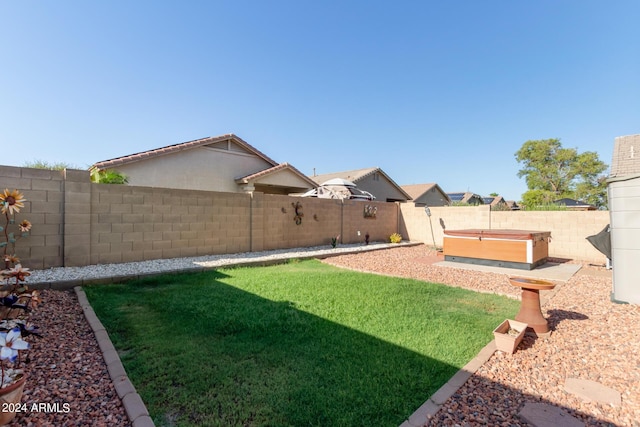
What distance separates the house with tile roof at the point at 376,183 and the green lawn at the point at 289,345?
61.9ft

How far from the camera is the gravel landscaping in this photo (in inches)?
82.1

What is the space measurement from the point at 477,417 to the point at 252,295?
150 inches

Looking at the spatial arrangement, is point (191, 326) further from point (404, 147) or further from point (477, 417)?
point (404, 147)

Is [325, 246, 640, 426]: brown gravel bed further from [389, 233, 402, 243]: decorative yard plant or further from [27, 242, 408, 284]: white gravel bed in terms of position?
[389, 233, 402, 243]: decorative yard plant

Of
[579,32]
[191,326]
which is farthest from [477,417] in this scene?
[579,32]

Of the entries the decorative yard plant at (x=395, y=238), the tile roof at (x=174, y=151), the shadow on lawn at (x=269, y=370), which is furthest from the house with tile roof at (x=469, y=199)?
the shadow on lawn at (x=269, y=370)

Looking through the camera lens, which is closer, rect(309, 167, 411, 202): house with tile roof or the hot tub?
the hot tub

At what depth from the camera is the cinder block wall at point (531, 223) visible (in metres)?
9.86

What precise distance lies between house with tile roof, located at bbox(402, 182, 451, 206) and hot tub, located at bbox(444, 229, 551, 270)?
20.7m

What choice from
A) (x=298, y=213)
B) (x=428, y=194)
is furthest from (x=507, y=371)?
(x=428, y=194)

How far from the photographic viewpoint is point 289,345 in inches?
124

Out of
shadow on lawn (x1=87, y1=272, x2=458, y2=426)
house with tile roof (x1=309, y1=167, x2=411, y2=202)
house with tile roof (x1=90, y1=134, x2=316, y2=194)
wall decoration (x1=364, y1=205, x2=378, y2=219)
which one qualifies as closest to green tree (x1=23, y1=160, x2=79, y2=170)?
house with tile roof (x1=90, y1=134, x2=316, y2=194)

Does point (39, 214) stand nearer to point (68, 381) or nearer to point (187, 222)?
point (187, 222)

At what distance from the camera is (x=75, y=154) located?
1291cm
